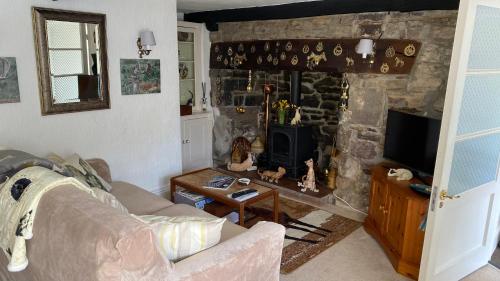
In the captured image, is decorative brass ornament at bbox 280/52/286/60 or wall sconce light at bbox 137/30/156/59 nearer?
wall sconce light at bbox 137/30/156/59

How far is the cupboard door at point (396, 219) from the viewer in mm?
2807

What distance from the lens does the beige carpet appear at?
2756 mm

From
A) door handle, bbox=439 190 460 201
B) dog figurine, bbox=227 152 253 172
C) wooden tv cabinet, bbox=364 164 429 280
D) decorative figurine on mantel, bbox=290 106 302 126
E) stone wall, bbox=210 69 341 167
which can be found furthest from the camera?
dog figurine, bbox=227 152 253 172

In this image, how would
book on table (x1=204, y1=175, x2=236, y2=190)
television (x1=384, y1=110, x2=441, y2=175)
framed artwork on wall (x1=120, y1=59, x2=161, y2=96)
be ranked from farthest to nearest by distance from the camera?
framed artwork on wall (x1=120, y1=59, x2=161, y2=96) < book on table (x1=204, y1=175, x2=236, y2=190) < television (x1=384, y1=110, x2=441, y2=175)

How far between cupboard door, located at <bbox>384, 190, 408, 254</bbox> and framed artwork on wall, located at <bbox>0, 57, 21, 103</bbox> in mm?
3134

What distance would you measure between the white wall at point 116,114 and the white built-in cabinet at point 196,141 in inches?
30.8

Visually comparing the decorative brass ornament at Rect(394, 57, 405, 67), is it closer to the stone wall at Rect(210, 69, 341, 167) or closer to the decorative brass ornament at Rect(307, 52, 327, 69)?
the decorative brass ornament at Rect(307, 52, 327, 69)

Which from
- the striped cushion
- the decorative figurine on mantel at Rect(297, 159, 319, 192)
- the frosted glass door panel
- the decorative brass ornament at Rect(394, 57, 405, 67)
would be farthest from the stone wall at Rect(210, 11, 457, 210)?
the striped cushion

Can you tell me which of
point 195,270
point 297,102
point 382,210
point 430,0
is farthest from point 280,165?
point 195,270

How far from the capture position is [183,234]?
177 centimetres

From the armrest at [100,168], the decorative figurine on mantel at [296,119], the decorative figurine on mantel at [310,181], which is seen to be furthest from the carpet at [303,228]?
the armrest at [100,168]

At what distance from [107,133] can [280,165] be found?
2.19 meters

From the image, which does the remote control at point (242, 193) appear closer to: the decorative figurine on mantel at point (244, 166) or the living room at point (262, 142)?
the living room at point (262, 142)

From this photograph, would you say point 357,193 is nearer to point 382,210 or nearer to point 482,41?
point 382,210
